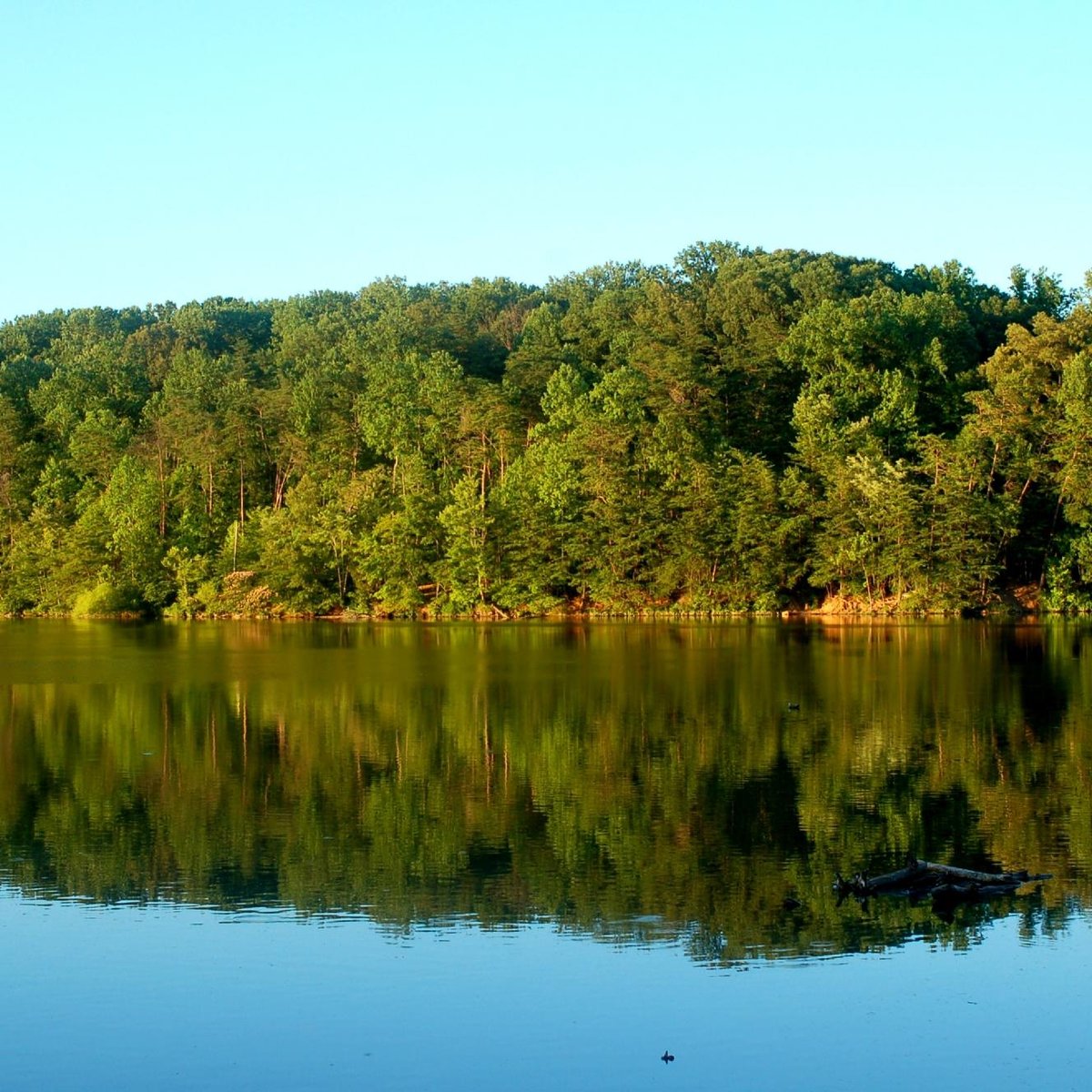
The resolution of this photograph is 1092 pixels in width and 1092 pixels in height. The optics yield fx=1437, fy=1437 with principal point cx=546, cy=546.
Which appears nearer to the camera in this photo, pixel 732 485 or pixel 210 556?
pixel 732 485

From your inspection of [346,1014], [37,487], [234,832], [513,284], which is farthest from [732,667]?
[513,284]

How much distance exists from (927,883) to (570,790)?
675 cm

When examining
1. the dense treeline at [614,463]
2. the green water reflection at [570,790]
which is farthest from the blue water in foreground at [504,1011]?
the dense treeline at [614,463]

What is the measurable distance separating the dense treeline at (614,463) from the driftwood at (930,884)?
5047 centimetres

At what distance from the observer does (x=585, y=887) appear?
14.8m

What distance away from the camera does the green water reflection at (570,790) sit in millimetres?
14414

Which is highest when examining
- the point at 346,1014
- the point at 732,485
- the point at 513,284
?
the point at 513,284

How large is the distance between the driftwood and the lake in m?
0.17

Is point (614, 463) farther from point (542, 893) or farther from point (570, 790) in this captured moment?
point (542, 893)

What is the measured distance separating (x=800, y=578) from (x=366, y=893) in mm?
56543

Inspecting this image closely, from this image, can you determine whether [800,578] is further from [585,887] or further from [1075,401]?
[585,887]

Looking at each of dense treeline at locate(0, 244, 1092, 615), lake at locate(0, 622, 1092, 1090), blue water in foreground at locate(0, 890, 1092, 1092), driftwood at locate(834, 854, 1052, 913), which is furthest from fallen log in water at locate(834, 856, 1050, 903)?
dense treeline at locate(0, 244, 1092, 615)

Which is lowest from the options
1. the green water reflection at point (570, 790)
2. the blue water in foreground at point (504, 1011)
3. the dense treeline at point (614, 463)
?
the blue water in foreground at point (504, 1011)

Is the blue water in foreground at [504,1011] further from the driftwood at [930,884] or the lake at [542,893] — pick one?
the driftwood at [930,884]
